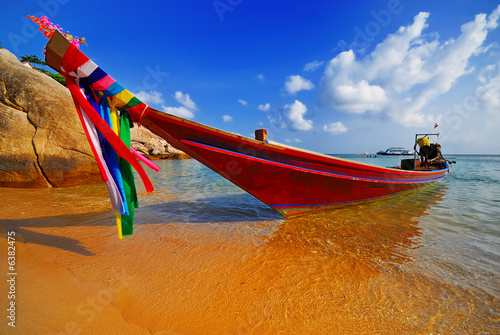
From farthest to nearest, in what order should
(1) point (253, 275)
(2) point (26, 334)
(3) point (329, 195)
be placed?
(3) point (329, 195) < (1) point (253, 275) < (2) point (26, 334)

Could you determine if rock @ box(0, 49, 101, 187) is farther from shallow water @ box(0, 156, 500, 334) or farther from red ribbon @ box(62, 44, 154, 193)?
red ribbon @ box(62, 44, 154, 193)

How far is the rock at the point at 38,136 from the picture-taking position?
669 centimetres

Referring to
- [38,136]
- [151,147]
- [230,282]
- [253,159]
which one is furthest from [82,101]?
[151,147]

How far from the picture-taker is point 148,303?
1.85 metres

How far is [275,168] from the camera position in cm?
401

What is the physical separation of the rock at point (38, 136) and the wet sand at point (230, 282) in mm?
3762

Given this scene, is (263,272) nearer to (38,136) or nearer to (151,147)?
(38,136)

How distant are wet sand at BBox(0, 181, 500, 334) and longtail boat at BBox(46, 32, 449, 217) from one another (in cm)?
90

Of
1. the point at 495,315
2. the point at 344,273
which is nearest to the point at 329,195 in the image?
the point at 344,273

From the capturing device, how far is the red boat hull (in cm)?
350

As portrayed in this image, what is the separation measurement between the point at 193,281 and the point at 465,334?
2506 mm

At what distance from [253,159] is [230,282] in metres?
2.16

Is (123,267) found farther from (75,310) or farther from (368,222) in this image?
(368,222)

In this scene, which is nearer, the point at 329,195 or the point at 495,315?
the point at 495,315
